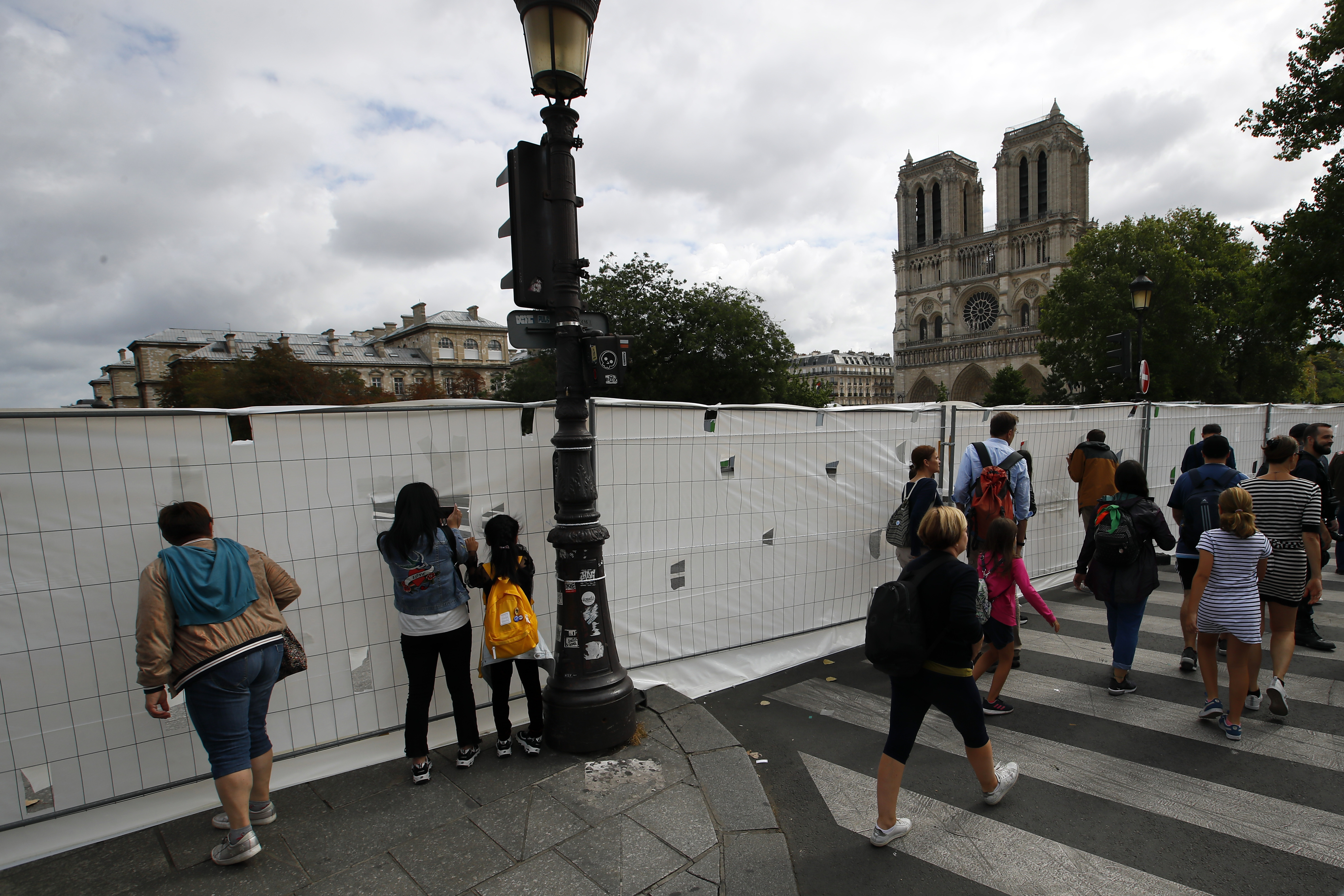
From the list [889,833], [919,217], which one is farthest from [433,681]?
[919,217]

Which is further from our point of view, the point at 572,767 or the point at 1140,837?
the point at 572,767

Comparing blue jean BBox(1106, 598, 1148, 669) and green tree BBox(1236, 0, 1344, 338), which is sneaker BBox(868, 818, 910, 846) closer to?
blue jean BBox(1106, 598, 1148, 669)

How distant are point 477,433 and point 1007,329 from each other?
86985 mm

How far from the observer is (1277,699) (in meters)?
4.19

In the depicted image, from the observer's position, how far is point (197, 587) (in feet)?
9.30

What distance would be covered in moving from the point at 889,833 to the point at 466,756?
2.24 meters

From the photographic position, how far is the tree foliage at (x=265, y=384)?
4750 centimetres

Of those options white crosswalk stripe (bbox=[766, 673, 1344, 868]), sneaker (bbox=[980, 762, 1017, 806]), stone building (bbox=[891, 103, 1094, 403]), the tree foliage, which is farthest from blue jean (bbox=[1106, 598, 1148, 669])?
stone building (bbox=[891, 103, 1094, 403])

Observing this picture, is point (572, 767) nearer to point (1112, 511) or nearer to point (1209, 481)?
point (1112, 511)

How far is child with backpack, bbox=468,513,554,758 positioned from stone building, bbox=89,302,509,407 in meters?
80.9

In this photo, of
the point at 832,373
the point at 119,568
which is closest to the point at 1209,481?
the point at 119,568

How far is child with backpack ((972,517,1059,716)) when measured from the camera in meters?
4.34

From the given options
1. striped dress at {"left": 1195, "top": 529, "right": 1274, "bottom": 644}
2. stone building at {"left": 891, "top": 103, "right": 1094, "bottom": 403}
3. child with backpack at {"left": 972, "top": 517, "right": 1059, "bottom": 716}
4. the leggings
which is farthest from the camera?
stone building at {"left": 891, "top": 103, "right": 1094, "bottom": 403}

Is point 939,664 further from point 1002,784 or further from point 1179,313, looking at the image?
point 1179,313
